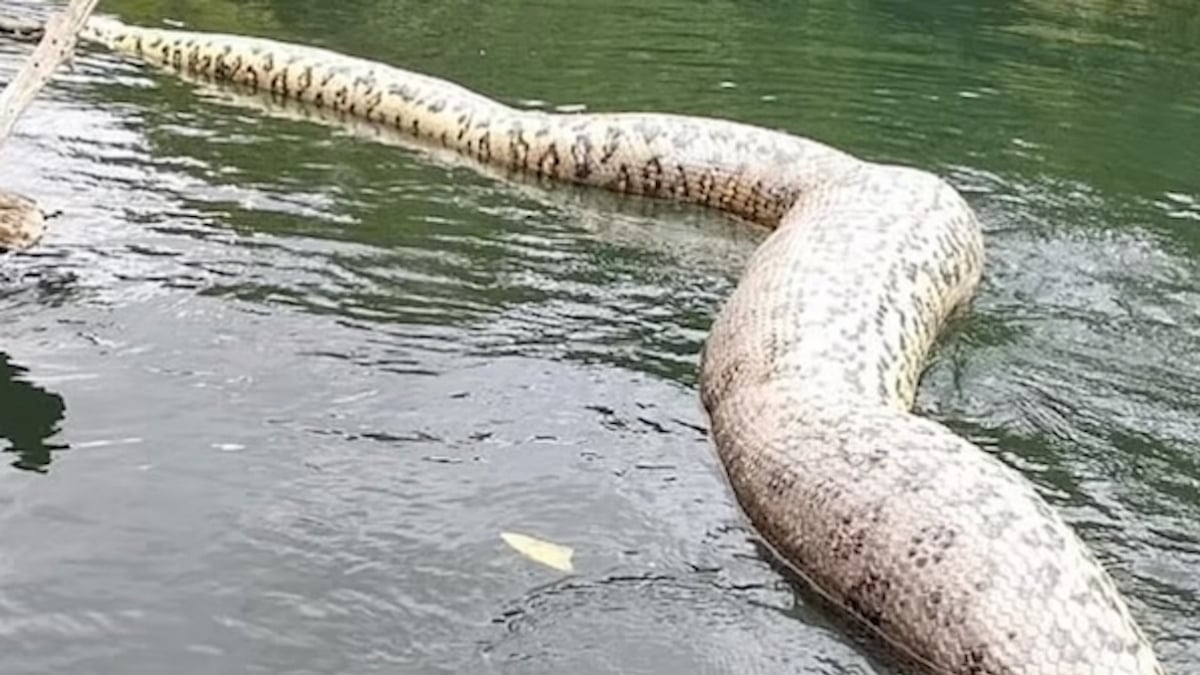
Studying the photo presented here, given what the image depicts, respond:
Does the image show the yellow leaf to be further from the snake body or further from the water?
the snake body

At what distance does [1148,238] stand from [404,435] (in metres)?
5.79

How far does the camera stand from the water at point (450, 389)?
6.38 metres

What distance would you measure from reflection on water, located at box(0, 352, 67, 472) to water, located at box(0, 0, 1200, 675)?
0.02 m

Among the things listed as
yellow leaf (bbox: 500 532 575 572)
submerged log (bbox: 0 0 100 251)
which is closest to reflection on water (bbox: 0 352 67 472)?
submerged log (bbox: 0 0 100 251)

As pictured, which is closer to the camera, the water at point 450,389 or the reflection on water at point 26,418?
the water at point 450,389

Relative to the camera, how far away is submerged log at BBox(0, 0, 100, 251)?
27.2 ft

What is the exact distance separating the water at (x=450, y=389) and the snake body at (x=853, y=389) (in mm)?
225

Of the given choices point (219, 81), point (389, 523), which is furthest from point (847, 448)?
point (219, 81)

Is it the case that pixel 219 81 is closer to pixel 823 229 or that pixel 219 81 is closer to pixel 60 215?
pixel 60 215

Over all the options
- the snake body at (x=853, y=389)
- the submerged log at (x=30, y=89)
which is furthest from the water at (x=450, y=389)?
the submerged log at (x=30, y=89)

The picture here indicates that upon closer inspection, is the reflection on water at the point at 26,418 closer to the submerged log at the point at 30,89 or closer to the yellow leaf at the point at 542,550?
the submerged log at the point at 30,89

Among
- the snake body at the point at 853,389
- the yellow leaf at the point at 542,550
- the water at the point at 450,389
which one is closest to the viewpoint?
the snake body at the point at 853,389

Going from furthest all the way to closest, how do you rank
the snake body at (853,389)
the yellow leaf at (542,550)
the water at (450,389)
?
1. the yellow leaf at (542,550)
2. the water at (450,389)
3. the snake body at (853,389)

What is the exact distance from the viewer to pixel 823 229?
10.2 meters
